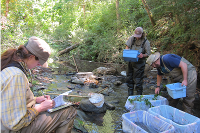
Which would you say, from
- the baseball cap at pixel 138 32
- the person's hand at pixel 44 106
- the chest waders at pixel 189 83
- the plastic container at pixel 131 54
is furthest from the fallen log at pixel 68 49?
the person's hand at pixel 44 106

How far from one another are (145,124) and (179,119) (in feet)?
2.04

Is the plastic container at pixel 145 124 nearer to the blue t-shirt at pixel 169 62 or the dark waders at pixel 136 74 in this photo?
the blue t-shirt at pixel 169 62

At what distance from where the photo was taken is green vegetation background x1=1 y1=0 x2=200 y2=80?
20.1 ft

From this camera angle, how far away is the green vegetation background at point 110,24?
614cm

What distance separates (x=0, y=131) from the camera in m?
1.68

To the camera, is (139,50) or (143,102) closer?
(143,102)

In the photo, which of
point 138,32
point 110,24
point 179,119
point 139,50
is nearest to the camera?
point 179,119

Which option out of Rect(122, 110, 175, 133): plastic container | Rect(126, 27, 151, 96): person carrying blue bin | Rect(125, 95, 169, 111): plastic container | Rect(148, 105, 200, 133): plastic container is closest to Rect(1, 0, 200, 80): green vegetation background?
Rect(126, 27, 151, 96): person carrying blue bin

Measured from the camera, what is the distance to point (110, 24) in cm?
1363

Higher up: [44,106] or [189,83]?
[44,106]

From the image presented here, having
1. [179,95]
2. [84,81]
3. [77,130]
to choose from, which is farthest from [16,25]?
[179,95]

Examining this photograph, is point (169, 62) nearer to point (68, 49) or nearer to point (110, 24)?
point (110, 24)

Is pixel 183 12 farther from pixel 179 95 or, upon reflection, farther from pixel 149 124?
pixel 149 124

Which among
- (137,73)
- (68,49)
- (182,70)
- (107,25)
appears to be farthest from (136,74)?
(107,25)
